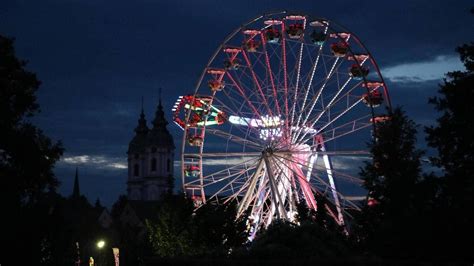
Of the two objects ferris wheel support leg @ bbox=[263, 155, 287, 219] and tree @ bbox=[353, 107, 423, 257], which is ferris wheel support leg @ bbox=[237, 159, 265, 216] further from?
tree @ bbox=[353, 107, 423, 257]

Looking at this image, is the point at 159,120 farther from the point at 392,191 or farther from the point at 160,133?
the point at 392,191

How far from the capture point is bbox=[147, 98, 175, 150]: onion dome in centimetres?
18688

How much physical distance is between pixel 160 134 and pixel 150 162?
666cm

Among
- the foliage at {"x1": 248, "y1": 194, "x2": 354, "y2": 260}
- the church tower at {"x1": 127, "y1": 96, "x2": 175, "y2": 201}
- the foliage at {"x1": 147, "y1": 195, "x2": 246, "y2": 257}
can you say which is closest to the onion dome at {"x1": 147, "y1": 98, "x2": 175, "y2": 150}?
the church tower at {"x1": 127, "y1": 96, "x2": 175, "y2": 201}

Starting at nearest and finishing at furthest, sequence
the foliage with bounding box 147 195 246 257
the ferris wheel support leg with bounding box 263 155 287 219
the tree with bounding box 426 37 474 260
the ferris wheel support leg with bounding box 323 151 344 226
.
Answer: the tree with bounding box 426 37 474 260 → the ferris wheel support leg with bounding box 323 151 344 226 → the ferris wheel support leg with bounding box 263 155 287 219 → the foliage with bounding box 147 195 246 257

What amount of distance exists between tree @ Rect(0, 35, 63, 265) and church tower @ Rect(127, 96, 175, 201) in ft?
473

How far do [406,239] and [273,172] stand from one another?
18.2 meters

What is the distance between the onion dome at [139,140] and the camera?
Result: 191 m

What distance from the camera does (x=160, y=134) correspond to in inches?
7490

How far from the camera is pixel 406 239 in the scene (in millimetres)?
34656

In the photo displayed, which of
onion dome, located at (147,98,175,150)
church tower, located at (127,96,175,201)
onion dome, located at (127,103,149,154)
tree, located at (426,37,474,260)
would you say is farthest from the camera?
onion dome, located at (127,103,149,154)

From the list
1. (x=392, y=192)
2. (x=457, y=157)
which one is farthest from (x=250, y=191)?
(x=457, y=157)

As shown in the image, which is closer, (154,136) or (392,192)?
(392,192)

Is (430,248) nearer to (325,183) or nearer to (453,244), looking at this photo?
(453,244)
